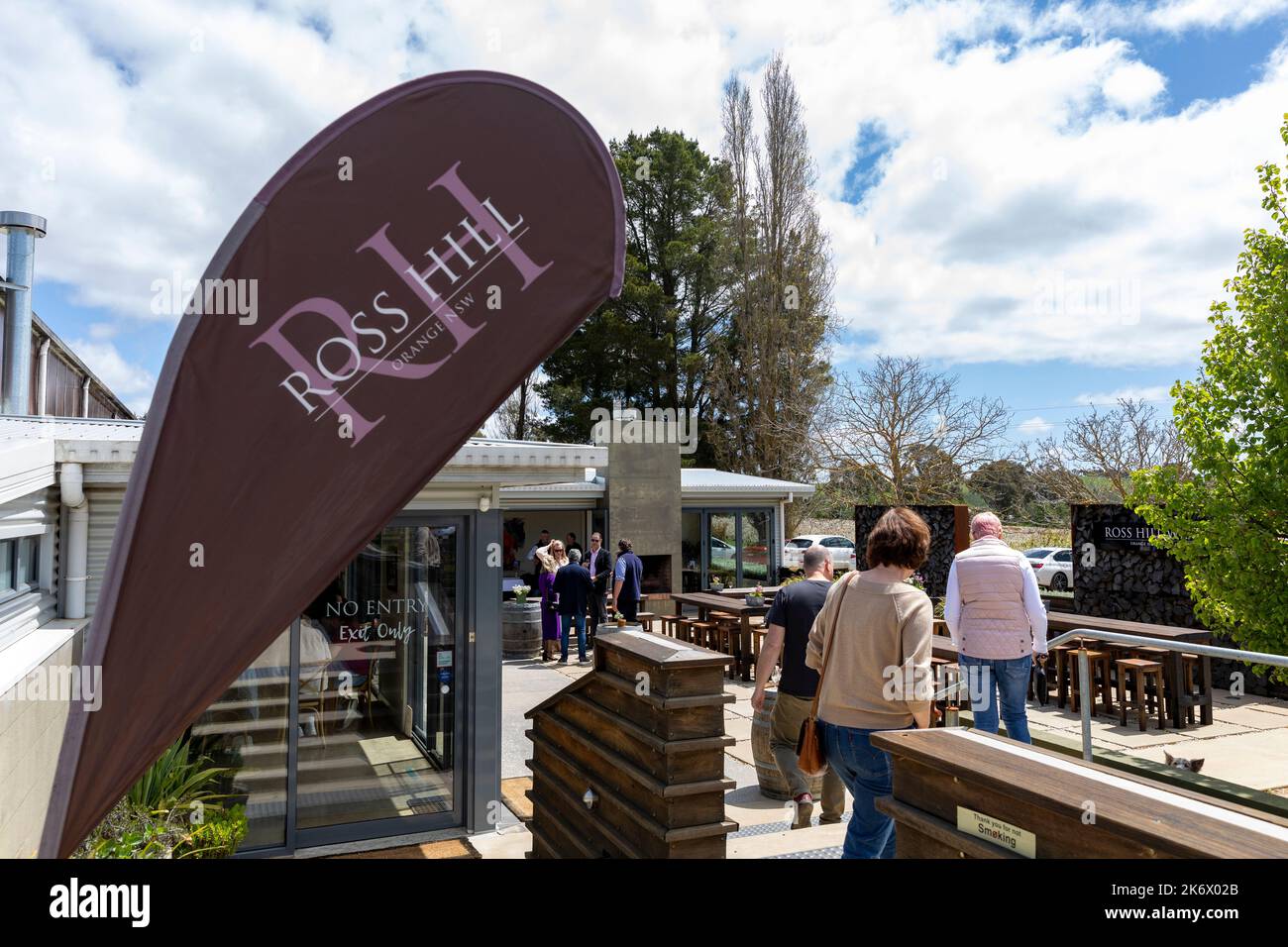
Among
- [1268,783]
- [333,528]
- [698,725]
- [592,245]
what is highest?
[592,245]

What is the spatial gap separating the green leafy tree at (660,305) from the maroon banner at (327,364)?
101 ft

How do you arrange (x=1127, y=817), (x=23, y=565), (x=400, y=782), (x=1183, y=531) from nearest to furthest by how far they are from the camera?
(x=1127, y=817), (x=23, y=565), (x=400, y=782), (x=1183, y=531)

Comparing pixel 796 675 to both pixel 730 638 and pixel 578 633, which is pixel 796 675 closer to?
pixel 730 638

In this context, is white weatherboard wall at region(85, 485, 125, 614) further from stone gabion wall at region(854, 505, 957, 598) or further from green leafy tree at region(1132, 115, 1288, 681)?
stone gabion wall at region(854, 505, 957, 598)

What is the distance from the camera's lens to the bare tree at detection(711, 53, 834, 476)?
107 feet

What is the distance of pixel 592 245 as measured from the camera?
6.69ft

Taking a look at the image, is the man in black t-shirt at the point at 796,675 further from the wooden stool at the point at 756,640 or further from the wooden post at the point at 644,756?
the wooden stool at the point at 756,640

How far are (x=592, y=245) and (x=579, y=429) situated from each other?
1199 inches

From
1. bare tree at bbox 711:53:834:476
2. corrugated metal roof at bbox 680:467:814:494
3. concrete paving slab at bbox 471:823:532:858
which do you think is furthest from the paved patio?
bare tree at bbox 711:53:834:476

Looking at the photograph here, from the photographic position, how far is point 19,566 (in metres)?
4.33

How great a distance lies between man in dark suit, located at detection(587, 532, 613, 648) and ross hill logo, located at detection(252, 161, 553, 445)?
1040cm
